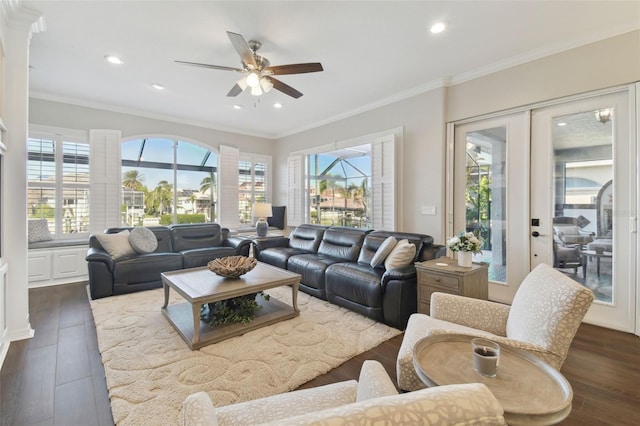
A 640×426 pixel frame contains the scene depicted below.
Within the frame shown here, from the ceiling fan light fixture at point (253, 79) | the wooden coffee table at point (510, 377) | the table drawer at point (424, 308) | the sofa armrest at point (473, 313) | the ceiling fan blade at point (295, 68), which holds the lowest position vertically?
the table drawer at point (424, 308)

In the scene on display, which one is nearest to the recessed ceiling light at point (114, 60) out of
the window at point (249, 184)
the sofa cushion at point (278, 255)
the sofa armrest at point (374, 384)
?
the sofa cushion at point (278, 255)

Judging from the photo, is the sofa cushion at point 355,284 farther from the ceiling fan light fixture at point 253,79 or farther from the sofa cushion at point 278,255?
the ceiling fan light fixture at point 253,79

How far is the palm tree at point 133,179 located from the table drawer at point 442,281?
552 cm

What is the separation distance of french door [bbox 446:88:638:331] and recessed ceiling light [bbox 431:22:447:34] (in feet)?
4.77

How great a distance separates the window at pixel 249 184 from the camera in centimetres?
682

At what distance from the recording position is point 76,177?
488 centimetres

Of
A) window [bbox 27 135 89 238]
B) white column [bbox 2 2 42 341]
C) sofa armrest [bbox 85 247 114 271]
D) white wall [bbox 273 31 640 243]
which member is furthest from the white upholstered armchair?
window [bbox 27 135 89 238]

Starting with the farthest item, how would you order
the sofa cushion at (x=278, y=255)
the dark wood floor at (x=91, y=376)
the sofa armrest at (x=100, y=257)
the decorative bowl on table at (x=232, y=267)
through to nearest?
1. the sofa cushion at (x=278, y=255)
2. the sofa armrest at (x=100, y=257)
3. the decorative bowl on table at (x=232, y=267)
4. the dark wood floor at (x=91, y=376)

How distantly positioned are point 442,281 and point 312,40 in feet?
9.18

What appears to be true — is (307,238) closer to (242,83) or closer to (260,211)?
(260,211)

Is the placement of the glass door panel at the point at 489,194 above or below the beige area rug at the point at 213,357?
above

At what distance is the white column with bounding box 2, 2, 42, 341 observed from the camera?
2.55 metres

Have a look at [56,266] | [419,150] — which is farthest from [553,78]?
[56,266]

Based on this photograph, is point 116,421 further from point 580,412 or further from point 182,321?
point 580,412
